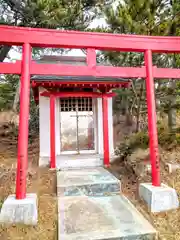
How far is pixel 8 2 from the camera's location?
939 centimetres

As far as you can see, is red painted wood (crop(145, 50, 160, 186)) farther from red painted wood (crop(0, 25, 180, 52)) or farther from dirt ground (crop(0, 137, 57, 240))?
dirt ground (crop(0, 137, 57, 240))

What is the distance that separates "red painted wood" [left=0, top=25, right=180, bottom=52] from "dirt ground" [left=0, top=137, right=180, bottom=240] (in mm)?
3004

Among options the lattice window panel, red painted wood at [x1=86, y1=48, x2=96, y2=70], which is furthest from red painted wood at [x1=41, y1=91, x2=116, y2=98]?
red painted wood at [x1=86, y1=48, x2=96, y2=70]

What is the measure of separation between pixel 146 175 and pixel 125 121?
8643 millimetres

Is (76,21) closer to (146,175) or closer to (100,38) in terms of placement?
(100,38)

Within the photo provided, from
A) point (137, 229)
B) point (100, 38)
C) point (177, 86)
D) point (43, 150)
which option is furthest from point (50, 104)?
point (137, 229)

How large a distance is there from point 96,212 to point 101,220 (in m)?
0.31

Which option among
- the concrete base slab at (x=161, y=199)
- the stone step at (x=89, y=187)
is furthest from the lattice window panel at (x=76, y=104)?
the concrete base slab at (x=161, y=199)

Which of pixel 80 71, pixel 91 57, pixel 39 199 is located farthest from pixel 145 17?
pixel 39 199

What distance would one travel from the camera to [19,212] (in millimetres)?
3492

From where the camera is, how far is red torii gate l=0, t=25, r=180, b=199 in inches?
153

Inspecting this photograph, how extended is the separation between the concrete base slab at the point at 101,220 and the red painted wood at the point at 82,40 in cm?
323

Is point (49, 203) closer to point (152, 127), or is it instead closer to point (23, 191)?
point (23, 191)

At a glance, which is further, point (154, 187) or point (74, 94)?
point (74, 94)
